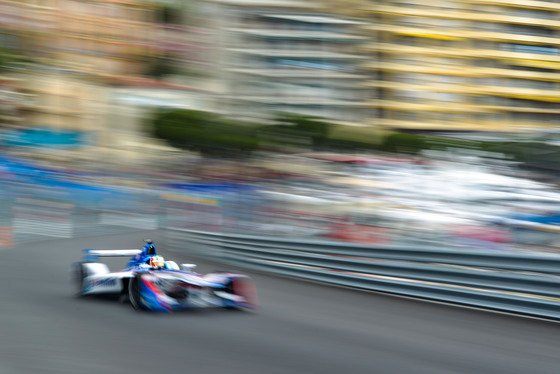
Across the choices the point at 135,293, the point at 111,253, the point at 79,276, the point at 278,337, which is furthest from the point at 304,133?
the point at 278,337

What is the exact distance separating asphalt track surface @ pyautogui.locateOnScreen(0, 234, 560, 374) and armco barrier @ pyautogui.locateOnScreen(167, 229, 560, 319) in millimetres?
177

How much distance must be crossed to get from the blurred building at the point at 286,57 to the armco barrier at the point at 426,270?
1058 inches

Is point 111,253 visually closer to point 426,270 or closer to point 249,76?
point 426,270

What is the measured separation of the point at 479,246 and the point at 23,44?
34.6 m

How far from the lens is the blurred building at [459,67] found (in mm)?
38969

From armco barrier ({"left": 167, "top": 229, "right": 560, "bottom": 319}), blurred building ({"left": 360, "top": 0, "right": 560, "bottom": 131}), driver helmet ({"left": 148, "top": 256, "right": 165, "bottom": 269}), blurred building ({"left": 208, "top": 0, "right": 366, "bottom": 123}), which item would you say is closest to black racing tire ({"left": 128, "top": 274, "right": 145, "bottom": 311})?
driver helmet ({"left": 148, "top": 256, "right": 165, "bottom": 269})

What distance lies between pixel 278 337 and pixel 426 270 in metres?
2.53

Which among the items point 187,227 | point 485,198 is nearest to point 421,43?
point 485,198

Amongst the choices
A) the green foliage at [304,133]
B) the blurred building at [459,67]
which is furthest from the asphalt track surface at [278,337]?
the blurred building at [459,67]

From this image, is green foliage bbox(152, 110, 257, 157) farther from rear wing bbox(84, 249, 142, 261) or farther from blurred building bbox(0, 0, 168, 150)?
rear wing bbox(84, 249, 142, 261)

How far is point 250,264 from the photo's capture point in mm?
10531

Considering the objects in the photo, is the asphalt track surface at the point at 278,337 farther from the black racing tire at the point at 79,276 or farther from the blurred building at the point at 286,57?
the blurred building at the point at 286,57

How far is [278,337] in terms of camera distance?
5.89 metres

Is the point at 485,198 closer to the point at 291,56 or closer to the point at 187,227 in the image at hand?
the point at 187,227
